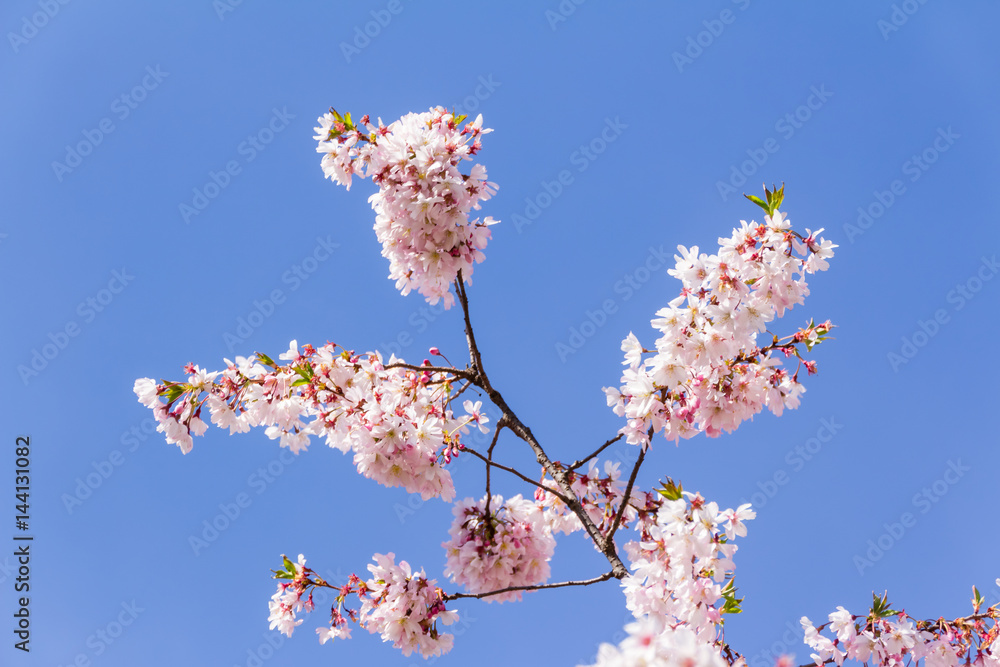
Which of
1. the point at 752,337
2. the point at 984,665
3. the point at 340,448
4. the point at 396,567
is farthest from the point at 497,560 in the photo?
the point at 984,665

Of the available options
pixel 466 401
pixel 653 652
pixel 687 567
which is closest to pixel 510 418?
pixel 466 401

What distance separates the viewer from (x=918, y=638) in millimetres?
4406

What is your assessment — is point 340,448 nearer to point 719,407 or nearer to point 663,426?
point 663,426

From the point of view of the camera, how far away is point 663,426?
4.42 m

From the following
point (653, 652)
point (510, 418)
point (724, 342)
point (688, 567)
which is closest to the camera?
point (653, 652)

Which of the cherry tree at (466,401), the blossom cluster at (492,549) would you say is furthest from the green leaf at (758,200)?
the blossom cluster at (492,549)

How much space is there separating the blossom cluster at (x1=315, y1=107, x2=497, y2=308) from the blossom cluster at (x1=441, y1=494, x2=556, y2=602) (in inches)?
66.7

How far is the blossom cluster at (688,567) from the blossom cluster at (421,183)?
2185mm

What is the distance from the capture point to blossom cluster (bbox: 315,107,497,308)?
4227mm

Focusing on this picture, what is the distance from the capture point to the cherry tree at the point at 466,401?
412 cm

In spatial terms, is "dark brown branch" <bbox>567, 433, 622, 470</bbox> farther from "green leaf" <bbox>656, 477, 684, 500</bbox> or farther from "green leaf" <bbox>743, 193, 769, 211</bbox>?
"green leaf" <bbox>743, 193, 769, 211</bbox>

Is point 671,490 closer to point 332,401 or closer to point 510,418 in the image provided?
point 510,418

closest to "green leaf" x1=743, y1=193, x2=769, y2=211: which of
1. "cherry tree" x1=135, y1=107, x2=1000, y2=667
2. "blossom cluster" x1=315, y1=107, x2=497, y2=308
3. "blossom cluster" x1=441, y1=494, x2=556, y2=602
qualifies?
"cherry tree" x1=135, y1=107, x2=1000, y2=667

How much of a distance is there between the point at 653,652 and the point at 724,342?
2.73m
